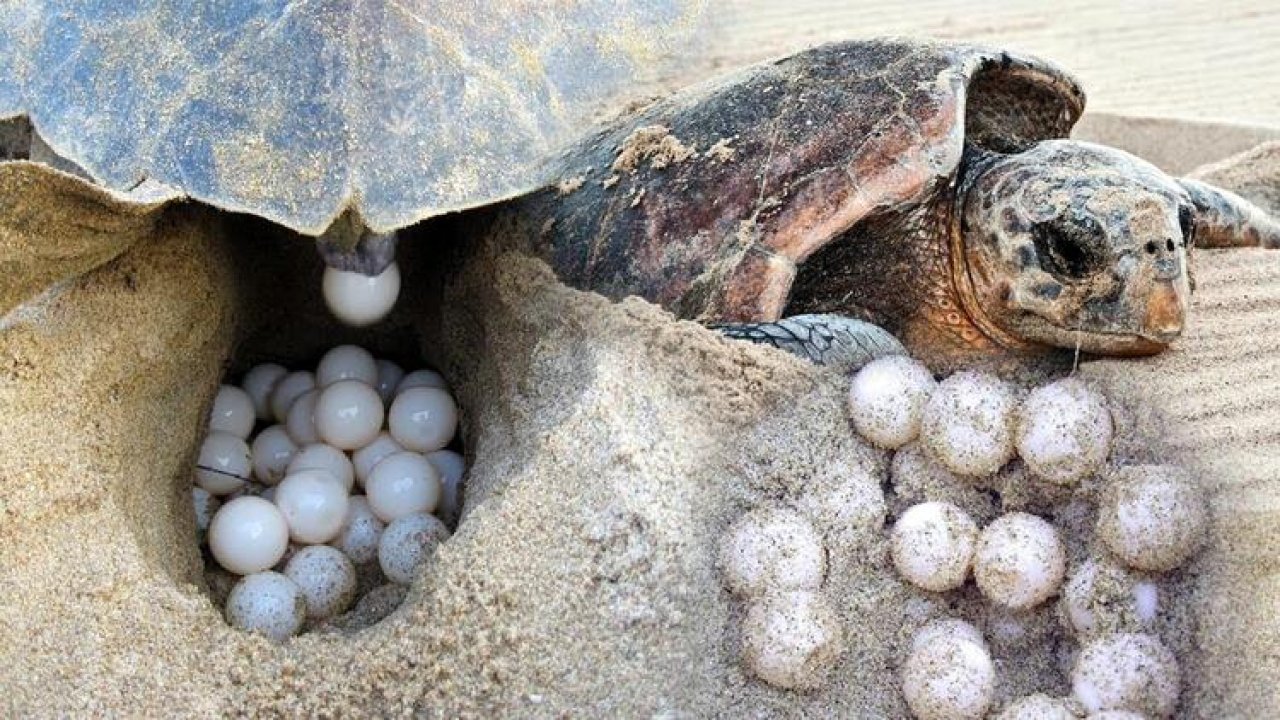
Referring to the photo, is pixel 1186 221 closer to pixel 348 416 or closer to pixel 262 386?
pixel 348 416

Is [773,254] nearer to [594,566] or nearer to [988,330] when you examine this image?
[988,330]

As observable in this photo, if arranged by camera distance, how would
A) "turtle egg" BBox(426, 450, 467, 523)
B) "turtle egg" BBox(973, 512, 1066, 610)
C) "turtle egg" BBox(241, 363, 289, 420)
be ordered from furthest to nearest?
"turtle egg" BBox(241, 363, 289, 420) < "turtle egg" BBox(426, 450, 467, 523) < "turtle egg" BBox(973, 512, 1066, 610)

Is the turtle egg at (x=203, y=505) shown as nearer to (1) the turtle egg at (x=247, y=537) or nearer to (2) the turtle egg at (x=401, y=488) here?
(1) the turtle egg at (x=247, y=537)

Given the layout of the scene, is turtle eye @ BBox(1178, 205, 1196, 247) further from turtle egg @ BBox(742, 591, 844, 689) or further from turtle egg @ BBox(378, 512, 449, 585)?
turtle egg @ BBox(378, 512, 449, 585)

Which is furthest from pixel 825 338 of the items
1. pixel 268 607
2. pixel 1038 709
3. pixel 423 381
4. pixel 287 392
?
pixel 287 392

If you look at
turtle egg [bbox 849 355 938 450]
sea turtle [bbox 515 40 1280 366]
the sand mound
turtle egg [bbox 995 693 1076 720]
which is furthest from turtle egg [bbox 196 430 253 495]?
turtle egg [bbox 995 693 1076 720]

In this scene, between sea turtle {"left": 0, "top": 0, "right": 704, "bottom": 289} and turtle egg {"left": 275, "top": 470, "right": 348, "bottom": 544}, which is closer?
sea turtle {"left": 0, "top": 0, "right": 704, "bottom": 289}

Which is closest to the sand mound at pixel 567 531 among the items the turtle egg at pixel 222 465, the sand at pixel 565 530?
the sand at pixel 565 530
